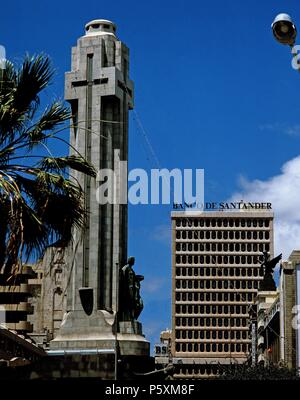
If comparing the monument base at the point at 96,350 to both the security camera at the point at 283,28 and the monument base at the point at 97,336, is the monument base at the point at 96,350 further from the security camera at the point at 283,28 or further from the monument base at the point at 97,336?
the security camera at the point at 283,28

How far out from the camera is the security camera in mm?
14098

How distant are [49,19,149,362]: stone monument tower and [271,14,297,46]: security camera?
40657 millimetres

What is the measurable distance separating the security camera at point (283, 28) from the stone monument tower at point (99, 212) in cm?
4066

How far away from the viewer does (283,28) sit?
14.1 m

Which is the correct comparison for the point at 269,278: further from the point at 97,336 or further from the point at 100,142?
the point at 97,336

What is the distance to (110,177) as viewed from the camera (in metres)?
57.8

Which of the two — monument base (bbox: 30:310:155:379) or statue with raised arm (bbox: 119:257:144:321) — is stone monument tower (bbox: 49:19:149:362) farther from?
statue with raised arm (bbox: 119:257:144:321)

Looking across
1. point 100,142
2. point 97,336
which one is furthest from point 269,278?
point 97,336

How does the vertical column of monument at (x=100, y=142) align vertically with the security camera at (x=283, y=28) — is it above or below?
above

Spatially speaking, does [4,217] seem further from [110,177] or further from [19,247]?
[110,177]

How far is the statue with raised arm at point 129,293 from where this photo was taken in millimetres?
57312

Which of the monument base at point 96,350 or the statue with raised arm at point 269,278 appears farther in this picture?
the statue with raised arm at point 269,278

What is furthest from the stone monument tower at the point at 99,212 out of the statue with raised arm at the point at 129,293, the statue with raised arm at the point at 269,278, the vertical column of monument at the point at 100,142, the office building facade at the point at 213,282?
the office building facade at the point at 213,282
